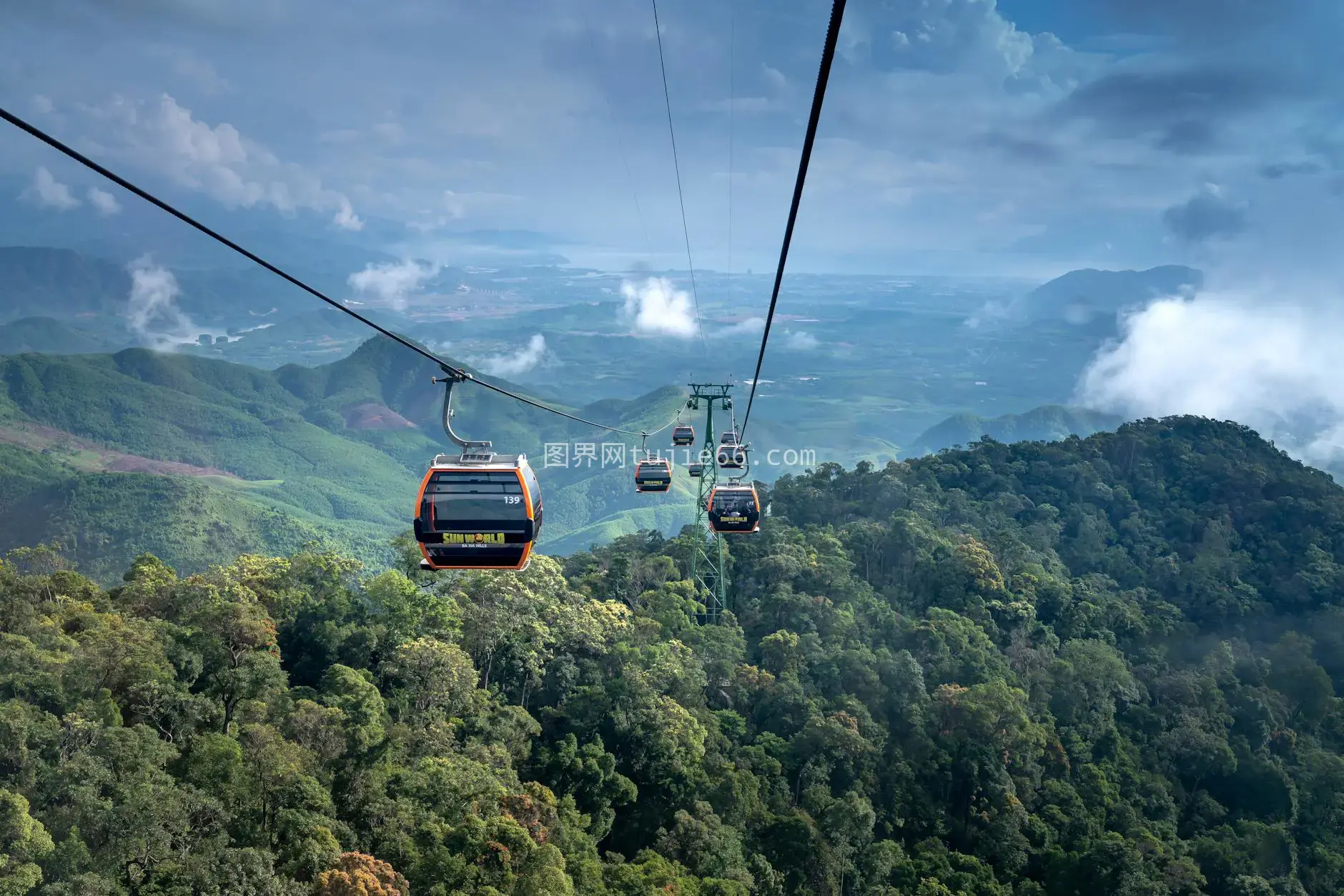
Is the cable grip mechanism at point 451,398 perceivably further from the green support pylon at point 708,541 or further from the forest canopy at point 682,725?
the green support pylon at point 708,541

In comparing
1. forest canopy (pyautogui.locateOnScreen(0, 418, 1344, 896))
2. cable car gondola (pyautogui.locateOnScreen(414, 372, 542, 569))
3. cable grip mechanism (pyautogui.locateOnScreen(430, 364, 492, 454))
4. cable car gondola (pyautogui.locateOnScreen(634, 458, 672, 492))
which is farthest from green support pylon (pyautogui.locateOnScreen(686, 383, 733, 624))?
cable grip mechanism (pyautogui.locateOnScreen(430, 364, 492, 454))

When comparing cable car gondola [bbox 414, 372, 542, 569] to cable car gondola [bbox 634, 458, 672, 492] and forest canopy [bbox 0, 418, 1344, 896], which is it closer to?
forest canopy [bbox 0, 418, 1344, 896]

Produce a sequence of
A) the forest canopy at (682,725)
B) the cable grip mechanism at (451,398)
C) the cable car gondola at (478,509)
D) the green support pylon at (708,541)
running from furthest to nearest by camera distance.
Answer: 1. the green support pylon at (708,541)
2. the forest canopy at (682,725)
3. the cable car gondola at (478,509)
4. the cable grip mechanism at (451,398)

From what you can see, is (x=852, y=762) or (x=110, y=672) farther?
(x=852, y=762)

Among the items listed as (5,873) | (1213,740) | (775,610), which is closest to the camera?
(5,873)

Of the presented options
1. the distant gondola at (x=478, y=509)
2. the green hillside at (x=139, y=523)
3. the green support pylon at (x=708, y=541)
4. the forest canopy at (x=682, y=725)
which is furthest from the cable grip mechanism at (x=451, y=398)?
the green hillside at (x=139, y=523)

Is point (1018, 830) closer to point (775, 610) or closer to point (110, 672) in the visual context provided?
point (775, 610)

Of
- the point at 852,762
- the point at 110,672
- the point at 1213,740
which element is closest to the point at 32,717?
the point at 110,672
